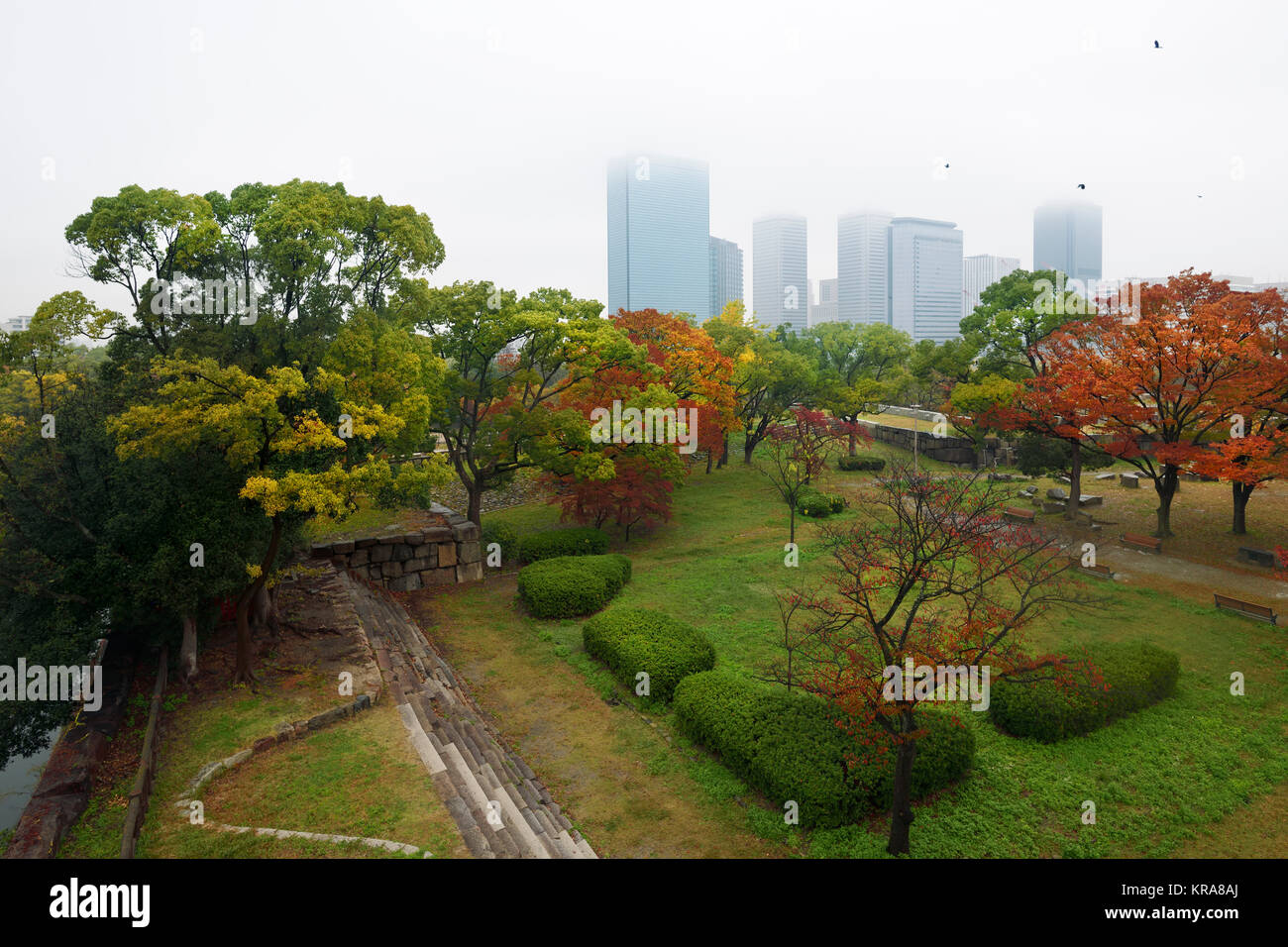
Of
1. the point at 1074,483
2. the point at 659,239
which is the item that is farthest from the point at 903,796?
the point at 659,239

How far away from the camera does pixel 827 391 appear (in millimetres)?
36219

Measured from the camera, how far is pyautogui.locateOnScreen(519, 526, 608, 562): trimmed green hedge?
2125 cm

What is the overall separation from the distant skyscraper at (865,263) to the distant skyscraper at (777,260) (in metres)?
7.03

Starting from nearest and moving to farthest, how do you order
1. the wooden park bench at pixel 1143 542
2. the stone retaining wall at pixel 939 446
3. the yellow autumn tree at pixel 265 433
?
the yellow autumn tree at pixel 265 433
the wooden park bench at pixel 1143 542
the stone retaining wall at pixel 939 446

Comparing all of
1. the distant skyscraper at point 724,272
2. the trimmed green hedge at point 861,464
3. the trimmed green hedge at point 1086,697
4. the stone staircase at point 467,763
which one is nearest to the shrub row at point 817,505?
the trimmed green hedge at point 861,464

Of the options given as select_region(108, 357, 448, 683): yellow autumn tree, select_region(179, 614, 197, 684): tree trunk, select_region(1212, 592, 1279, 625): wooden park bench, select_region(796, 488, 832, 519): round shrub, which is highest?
select_region(108, 357, 448, 683): yellow autumn tree

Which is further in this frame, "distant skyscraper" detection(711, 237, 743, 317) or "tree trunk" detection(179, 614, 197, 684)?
"distant skyscraper" detection(711, 237, 743, 317)

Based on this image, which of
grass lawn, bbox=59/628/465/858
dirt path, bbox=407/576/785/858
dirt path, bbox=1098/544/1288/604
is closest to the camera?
grass lawn, bbox=59/628/465/858

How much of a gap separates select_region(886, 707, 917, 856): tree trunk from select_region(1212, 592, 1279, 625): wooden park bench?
1300 cm

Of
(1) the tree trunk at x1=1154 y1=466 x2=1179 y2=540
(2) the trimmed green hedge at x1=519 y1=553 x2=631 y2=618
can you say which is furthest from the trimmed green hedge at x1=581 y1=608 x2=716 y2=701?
(1) the tree trunk at x1=1154 y1=466 x2=1179 y2=540

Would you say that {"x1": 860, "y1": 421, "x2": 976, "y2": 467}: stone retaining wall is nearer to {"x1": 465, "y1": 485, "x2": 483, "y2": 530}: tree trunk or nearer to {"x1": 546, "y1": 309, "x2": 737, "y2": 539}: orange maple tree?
{"x1": 546, "y1": 309, "x2": 737, "y2": 539}: orange maple tree

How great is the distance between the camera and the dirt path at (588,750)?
378 inches

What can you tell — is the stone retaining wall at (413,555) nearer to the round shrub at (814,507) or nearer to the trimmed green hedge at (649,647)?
the trimmed green hedge at (649,647)

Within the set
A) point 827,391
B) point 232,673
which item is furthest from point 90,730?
point 827,391
